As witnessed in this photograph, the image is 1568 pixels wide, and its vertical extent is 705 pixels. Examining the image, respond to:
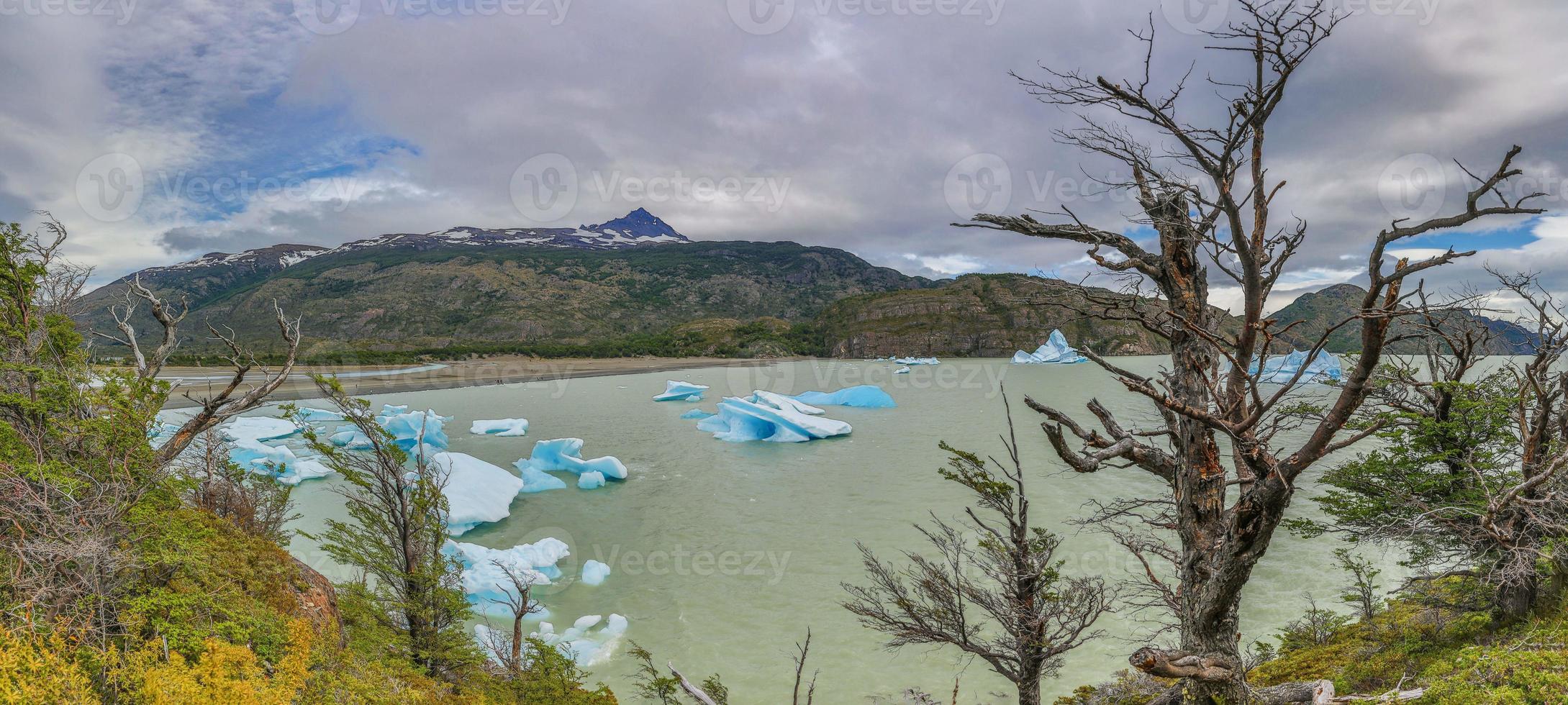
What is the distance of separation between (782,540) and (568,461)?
9770 mm

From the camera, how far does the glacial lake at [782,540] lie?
349 inches

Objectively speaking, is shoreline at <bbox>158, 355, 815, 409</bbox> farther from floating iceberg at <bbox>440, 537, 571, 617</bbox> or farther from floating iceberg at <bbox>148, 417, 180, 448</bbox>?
floating iceberg at <bbox>440, 537, 571, 617</bbox>

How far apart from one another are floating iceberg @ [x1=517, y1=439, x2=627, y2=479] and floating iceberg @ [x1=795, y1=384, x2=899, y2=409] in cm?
1745

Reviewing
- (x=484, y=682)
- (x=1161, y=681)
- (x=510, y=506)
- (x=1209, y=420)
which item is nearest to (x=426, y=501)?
(x=484, y=682)

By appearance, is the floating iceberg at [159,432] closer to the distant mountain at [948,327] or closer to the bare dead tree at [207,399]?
the bare dead tree at [207,399]

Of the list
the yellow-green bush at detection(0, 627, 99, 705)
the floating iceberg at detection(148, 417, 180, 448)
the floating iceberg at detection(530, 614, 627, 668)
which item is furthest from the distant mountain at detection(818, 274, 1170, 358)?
the yellow-green bush at detection(0, 627, 99, 705)

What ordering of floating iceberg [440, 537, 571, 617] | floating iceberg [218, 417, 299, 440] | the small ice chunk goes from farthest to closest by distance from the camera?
1. the small ice chunk
2. floating iceberg [218, 417, 299, 440]
3. floating iceberg [440, 537, 571, 617]

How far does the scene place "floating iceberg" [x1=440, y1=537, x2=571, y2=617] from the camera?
10.7m

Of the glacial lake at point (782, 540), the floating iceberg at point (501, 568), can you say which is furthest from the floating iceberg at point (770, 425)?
the floating iceberg at point (501, 568)

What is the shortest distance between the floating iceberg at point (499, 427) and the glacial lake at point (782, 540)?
56cm

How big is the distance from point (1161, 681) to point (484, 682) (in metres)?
7.50

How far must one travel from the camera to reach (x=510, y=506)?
1711 cm

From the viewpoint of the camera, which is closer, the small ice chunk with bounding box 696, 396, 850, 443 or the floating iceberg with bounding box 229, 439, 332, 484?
the floating iceberg with bounding box 229, 439, 332, 484

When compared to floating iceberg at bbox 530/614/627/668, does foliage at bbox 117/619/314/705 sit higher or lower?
higher
